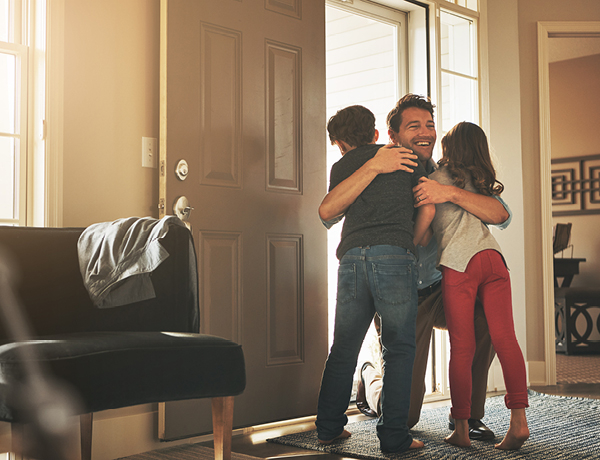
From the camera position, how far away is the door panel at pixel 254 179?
2.56 metres

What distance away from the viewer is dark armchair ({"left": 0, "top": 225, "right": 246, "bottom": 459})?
1.51 meters

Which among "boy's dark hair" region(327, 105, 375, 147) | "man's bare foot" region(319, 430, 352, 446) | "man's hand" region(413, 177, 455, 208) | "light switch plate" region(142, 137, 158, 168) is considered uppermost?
"boy's dark hair" region(327, 105, 375, 147)

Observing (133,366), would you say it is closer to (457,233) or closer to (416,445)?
(416,445)

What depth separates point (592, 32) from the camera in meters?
4.26

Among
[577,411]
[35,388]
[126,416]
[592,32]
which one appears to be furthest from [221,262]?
[592,32]

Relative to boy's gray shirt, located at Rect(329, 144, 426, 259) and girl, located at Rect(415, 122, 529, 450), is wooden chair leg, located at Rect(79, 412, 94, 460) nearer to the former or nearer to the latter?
boy's gray shirt, located at Rect(329, 144, 426, 259)

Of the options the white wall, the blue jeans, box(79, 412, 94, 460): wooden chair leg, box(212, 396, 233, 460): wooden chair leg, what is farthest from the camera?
the white wall

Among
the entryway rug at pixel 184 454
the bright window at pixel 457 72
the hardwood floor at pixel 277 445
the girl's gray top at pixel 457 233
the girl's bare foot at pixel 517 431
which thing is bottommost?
the hardwood floor at pixel 277 445

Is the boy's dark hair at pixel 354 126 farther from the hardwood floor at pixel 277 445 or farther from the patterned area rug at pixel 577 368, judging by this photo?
the patterned area rug at pixel 577 368

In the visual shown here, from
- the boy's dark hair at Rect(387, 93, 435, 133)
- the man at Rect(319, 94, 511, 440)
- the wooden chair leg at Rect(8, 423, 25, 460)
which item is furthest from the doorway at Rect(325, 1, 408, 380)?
the wooden chair leg at Rect(8, 423, 25, 460)

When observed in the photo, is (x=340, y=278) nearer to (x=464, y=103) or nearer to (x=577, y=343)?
(x=464, y=103)

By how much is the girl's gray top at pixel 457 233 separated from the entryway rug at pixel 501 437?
0.69 metres

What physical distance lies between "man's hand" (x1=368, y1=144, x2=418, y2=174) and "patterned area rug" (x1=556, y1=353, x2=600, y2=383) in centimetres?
263

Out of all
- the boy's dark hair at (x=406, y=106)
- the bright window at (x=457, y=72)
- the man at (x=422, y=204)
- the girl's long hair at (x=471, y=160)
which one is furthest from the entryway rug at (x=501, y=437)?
the bright window at (x=457, y=72)
